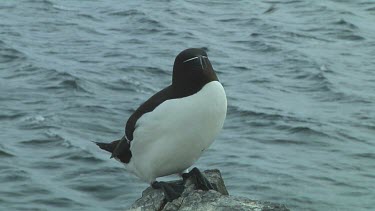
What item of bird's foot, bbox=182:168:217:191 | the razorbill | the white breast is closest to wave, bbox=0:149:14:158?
the white breast

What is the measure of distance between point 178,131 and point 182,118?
0.48 ft

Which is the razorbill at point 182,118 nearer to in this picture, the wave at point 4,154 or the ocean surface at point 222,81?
the ocean surface at point 222,81

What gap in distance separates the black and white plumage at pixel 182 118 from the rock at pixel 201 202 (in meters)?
0.27

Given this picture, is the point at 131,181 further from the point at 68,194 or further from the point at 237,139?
the point at 237,139

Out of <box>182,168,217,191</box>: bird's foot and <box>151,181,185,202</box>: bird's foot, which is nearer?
<box>151,181,185,202</box>: bird's foot

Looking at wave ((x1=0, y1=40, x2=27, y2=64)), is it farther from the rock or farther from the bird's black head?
the bird's black head

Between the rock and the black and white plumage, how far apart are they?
271mm

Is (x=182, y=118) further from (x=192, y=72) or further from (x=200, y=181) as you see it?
(x=200, y=181)

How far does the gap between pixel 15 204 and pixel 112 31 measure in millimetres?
11294

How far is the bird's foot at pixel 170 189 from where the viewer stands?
797cm

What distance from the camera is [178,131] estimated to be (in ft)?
26.2

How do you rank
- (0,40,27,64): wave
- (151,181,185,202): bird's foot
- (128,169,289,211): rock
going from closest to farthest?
(128,169,289,211): rock < (151,181,185,202): bird's foot < (0,40,27,64): wave

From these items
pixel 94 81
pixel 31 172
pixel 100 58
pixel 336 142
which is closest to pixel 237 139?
pixel 336 142

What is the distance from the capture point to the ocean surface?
14.1 meters
